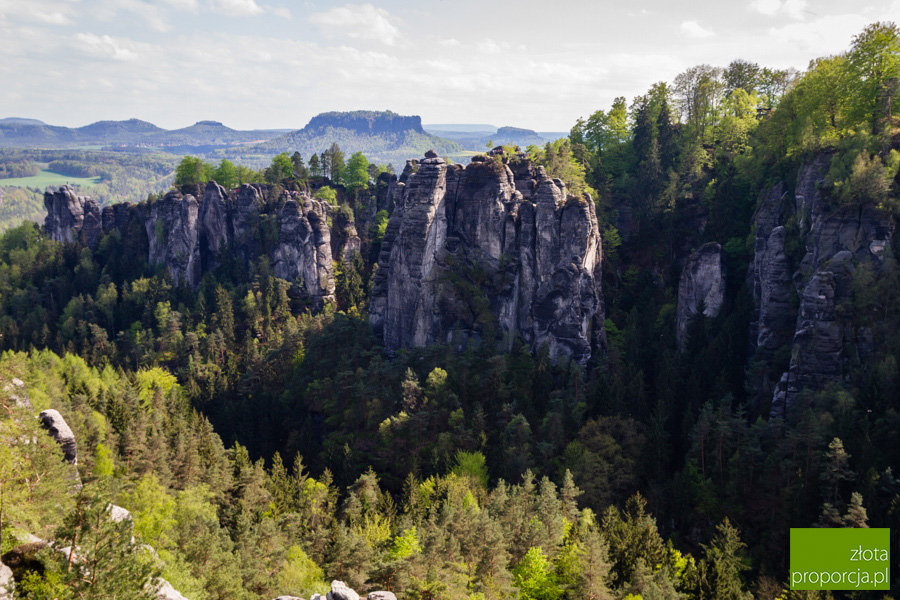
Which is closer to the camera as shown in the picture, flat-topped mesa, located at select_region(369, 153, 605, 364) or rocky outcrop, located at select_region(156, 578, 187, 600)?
rocky outcrop, located at select_region(156, 578, 187, 600)

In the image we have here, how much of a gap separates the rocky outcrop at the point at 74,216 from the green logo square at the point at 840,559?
4392 inches

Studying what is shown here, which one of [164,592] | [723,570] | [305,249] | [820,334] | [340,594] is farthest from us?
[305,249]

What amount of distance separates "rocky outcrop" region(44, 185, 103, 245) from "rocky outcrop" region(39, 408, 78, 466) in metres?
85.5

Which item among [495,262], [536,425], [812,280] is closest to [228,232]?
[495,262]

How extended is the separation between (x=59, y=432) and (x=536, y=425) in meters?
33.9

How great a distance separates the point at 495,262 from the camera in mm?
63031

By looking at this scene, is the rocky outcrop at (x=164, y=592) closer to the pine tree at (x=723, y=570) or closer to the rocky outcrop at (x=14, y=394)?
the rocky outcrop at (x=14, y=394)

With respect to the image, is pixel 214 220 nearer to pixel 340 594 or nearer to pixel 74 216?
pixel 74 216

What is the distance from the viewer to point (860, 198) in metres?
43.5

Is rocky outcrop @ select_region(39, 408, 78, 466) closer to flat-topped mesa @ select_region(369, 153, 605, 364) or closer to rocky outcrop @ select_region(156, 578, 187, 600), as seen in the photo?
rocky outcrop @ select_region(156, 578, 187, 600)

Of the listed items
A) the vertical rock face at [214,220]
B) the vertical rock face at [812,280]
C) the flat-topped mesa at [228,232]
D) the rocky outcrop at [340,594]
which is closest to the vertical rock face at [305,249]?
the flat-topped mesa at [228,232]

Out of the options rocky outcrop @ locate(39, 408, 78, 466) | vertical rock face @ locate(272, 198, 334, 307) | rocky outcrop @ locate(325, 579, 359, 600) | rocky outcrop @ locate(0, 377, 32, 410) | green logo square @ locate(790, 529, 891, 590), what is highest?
vertical rock face @ locate(272, 198, 334, 307)

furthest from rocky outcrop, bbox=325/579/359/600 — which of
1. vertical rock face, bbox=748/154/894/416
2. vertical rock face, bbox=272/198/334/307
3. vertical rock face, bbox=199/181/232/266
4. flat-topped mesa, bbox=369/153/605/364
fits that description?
vertical rock face, bbox=199/181/232/266

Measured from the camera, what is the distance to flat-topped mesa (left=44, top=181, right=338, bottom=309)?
286ft
